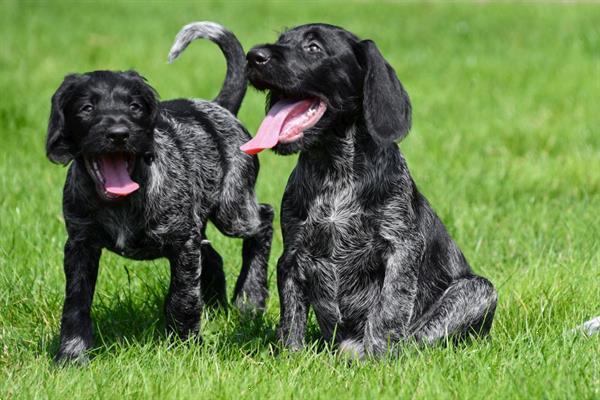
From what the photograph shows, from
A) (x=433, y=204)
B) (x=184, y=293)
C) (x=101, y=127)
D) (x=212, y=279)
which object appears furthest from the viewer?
(x=433, y=204)

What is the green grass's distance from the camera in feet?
14.0

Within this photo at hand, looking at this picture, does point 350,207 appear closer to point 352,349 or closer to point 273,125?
point 273,125

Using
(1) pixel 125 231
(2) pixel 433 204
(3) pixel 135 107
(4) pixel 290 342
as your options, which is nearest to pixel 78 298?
(1) pixel 125 231

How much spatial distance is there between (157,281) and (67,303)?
109 cm

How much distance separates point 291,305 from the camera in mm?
4762

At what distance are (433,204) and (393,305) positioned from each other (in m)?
3.32

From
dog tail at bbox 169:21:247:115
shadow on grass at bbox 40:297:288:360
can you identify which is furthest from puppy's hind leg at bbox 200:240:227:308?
dog tail at bbox 169:21:247:115

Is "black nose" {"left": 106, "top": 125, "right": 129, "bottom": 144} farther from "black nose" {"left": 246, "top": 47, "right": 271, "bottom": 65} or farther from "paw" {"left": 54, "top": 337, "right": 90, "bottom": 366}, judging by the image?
"paw" {"left": 54, "top": 337, "right": 90, "bottom": 366}

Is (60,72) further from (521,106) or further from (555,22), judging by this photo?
(555,22)

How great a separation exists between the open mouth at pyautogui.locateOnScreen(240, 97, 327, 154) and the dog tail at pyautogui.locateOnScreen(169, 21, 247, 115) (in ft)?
4.29

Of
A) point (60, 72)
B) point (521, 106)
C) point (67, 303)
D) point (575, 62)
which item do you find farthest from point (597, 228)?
point (60, 72)

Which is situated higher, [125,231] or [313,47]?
[313,47]

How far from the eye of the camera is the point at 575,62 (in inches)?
528

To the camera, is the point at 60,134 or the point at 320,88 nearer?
the point at 320,88
